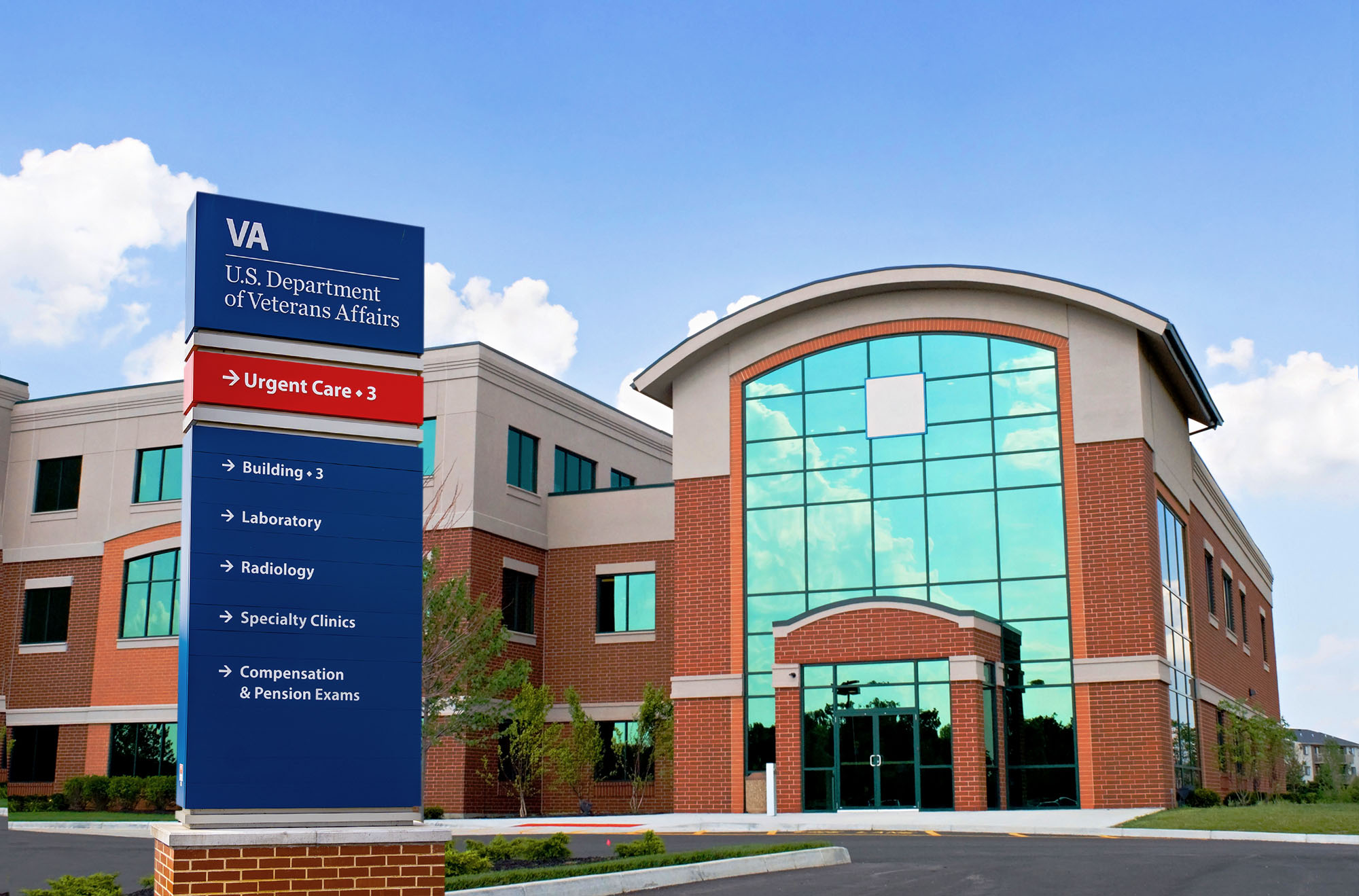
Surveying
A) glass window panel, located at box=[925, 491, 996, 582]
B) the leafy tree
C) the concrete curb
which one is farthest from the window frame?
the concrete curb

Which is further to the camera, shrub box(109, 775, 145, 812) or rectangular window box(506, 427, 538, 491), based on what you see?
rectangular window box(506, 427, 538, 491)

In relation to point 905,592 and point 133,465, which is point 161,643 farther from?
point 905,592

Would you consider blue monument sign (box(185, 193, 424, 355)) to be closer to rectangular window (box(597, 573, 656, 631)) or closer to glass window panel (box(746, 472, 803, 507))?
glass window panel (box(746, 472, 803, 507))

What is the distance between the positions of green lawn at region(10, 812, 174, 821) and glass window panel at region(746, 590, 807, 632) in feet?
45.5

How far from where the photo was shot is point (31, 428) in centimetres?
3891

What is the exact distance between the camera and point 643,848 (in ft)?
53.2

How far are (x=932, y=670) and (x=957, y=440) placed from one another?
5.35 meters

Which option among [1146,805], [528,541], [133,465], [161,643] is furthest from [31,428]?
[1146,805]

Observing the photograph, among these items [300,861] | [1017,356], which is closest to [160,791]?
[1017,356]

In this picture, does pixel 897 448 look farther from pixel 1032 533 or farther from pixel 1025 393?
pixel 1032 533

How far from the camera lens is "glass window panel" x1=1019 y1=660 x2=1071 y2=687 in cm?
2914

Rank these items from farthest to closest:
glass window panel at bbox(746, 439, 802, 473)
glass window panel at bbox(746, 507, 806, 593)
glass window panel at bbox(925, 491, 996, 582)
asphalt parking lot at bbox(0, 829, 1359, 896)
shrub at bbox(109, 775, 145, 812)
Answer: shrub at bbox(109, 775, 145, 812), glass window panel at bbox(746, 439, 802, 473), glass window panel at bbox(746, 507, 806, 593), glass window panel at bbox(925, 491, 996, 582), asphalt parking lot at bbox(0, 829, 1359, 896)

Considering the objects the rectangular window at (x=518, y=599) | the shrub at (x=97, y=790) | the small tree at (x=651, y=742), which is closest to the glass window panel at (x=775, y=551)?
the small tree at (x=651, y=742)

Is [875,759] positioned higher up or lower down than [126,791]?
higher up
